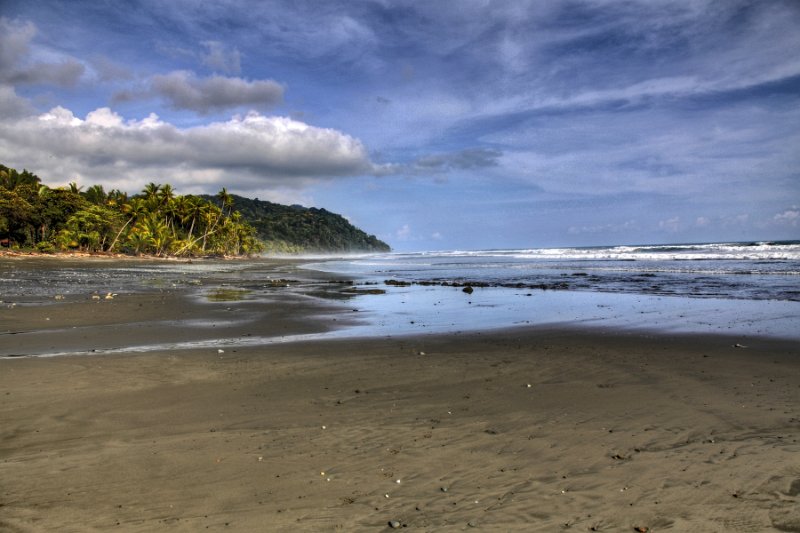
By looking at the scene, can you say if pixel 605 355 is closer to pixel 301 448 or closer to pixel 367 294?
pixel 301 448

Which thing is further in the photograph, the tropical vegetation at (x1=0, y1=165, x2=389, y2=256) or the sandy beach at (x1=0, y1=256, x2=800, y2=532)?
the tropical vegetation at (x1=0, y1=165, x2=389, y2=256)

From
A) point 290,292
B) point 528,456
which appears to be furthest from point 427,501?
point 290,292

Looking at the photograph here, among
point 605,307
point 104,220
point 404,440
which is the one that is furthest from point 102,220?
point 404,440

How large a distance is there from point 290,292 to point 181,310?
917 cm

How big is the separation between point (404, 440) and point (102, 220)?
270ft

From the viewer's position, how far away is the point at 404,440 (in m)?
5.92

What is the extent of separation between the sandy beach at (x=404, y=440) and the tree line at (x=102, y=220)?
239 feet

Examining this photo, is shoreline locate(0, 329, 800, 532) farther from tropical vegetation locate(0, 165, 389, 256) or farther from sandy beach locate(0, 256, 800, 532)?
tropical vegetation locate(0, 165, 389, 256)

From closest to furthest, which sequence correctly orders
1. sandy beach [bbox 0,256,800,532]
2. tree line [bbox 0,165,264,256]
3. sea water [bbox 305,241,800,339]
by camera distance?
sandy beach [bbox 0,256,800,532] → sea water [bbox 305,241,800,339] → tree line [bbox 0,165,264,256]

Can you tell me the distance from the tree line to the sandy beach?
72967mm

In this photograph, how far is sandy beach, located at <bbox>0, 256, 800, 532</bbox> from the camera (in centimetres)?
432

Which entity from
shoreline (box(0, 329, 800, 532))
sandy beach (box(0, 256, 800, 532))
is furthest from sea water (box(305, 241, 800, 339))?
shoreline (box(0, 329, 800, 532))

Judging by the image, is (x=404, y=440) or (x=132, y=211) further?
(x=132, y=211)

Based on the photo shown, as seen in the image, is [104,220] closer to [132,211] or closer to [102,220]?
[102,220]
